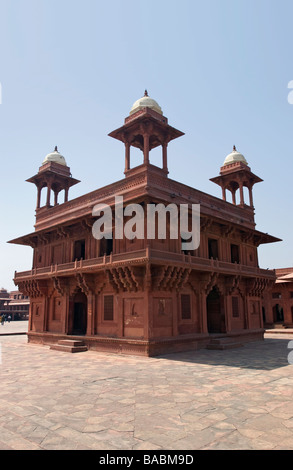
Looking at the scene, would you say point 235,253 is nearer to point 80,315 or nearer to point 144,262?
point 144,262

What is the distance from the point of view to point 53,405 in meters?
6.93

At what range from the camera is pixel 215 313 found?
1956cm

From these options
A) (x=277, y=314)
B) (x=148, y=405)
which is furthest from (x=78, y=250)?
(x=277, y=314)

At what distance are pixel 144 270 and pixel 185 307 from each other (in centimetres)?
344

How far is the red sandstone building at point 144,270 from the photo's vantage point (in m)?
14.7

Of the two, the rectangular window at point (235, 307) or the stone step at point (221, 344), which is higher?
the rectangular window at point (235, 307)

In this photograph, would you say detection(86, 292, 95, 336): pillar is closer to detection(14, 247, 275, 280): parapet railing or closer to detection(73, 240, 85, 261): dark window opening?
detection(14, 247, 275, 280): parapet railing

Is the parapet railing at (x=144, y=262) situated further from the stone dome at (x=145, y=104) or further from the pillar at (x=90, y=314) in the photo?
the stone dome at (x=145, y=104)

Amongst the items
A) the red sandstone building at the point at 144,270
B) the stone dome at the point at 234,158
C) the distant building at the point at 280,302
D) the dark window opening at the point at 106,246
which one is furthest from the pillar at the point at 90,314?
the distant building at the point at 280,302

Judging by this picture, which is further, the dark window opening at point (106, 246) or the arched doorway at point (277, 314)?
the arched doorway at point (277, 314)

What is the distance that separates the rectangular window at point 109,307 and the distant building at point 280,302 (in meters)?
21.0

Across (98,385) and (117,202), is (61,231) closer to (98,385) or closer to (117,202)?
(117,202)

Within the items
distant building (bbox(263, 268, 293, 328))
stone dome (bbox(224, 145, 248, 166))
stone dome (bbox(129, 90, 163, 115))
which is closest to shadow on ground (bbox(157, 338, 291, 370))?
stone dome (bbox(129, 90, 163, 115))

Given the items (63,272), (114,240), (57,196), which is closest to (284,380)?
(114,240)
